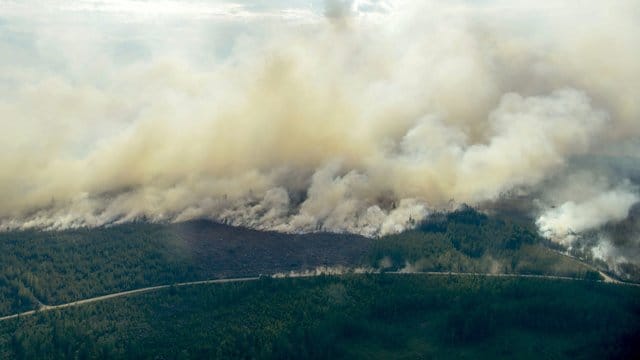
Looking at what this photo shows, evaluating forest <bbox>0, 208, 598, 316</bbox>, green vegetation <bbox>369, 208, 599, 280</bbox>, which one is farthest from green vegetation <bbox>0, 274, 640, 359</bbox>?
forest <bbox>0, 208, 598, 316</bbox>

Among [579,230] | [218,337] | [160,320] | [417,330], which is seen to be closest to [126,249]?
[160,320]

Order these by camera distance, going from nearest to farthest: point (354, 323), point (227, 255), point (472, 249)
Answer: point (354, 323)
point (472, 249)
point (227, 255)

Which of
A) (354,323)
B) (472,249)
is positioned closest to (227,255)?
(472,249)

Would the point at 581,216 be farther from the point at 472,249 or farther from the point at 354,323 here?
the point at 354,323

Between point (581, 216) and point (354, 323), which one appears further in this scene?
point (581, 216)

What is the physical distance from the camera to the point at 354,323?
83.2m

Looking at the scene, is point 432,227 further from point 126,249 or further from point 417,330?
point 126,249

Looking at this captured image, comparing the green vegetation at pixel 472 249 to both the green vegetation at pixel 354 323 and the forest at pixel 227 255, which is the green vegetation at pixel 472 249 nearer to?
the forest at pixel 227 255

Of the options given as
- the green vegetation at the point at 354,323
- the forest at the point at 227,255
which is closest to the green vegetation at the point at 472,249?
the forest at the point at 227,255

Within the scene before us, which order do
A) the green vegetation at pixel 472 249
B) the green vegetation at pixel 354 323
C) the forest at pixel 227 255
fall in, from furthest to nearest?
1. the forest at pixel 227 255
2. the green vegetation at pixel 472 249
3. the green vegetation at pixel 354 323

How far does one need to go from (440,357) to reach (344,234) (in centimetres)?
4195

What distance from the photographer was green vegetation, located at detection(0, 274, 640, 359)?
77.4 m

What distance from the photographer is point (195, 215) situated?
129 metres

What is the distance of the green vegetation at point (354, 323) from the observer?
77.4 m
